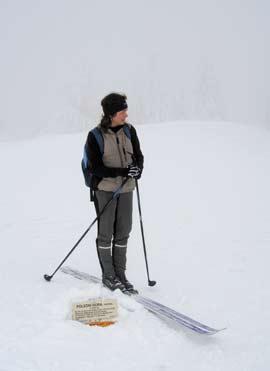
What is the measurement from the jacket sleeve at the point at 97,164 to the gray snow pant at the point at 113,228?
1.06 feet

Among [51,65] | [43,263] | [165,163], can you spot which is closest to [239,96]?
[51,65]

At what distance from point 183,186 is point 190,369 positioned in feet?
35.7

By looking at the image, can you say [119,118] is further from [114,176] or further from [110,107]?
[114,176]

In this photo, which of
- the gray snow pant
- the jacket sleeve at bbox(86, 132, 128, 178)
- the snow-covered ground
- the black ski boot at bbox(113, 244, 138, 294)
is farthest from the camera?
the black ski boot at bbox(113, 244, 138, 294)

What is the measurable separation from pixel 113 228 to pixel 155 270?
5.39 feet

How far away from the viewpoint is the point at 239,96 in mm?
178250

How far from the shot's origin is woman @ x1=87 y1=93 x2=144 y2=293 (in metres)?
5.53

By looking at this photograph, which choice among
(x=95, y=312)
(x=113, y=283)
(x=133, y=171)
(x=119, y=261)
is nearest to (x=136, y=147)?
(x=133, y=171)

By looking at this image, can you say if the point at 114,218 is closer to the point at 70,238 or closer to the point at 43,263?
the point at 43,263

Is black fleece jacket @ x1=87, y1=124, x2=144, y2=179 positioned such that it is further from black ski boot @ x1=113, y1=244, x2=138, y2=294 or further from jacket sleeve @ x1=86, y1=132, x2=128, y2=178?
black ski boot @ x1=113, y1=244, x2=138, y2=294

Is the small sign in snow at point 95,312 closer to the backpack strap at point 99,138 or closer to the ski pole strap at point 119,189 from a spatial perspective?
the ski pole strap at point 119,189

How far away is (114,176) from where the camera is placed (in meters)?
5.54

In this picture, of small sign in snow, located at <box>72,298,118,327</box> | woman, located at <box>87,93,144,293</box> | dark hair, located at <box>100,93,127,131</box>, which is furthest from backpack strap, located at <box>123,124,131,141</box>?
small sign in snow, located at <box>72,298,118,327</box>

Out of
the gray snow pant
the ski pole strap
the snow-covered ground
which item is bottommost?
the snow-covered ground
